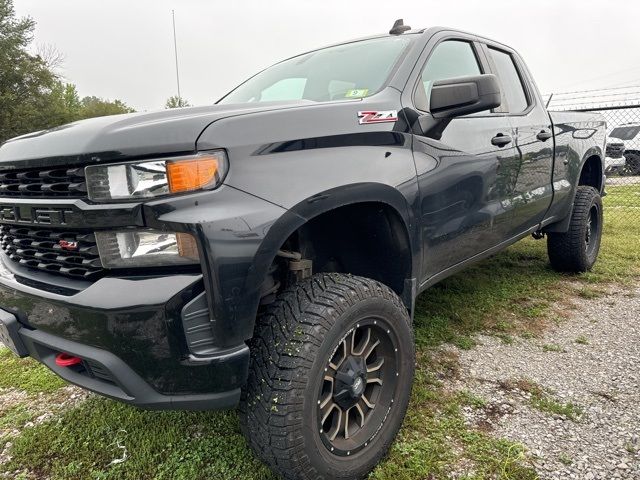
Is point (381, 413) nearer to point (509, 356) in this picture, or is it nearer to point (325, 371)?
point (325, 371)

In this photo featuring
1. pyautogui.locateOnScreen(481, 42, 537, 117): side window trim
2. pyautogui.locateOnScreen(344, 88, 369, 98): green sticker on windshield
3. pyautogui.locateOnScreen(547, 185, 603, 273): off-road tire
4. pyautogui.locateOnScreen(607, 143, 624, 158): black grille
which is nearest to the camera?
pyautogui.locateOnScreen(344, 88, 369, 98): green sticker on windshield

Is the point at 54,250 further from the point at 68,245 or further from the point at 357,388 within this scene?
the point at 357,388

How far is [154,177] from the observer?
139 cm

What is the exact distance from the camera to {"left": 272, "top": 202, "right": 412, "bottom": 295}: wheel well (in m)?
1.94

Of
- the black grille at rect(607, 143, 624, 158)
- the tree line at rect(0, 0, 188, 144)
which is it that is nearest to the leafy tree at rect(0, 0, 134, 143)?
the tree line at rect(0, 0, 188, 144)

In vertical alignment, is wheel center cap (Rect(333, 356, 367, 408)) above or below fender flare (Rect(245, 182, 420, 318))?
below

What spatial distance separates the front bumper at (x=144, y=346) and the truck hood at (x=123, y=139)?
379mm

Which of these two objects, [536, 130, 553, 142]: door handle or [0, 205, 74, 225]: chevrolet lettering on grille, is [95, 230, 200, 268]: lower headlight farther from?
[536, 130, 553, 142]: door handle

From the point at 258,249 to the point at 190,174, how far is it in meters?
0.30

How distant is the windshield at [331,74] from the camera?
7.57 feet

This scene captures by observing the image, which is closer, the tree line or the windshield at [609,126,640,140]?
the windshield at [609,126,640,140]

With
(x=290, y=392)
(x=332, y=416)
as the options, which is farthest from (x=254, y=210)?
(x=332, y=416)

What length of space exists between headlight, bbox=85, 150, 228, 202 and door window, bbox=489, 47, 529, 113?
2.45m

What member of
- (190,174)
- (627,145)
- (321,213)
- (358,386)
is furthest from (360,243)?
(627,145)
